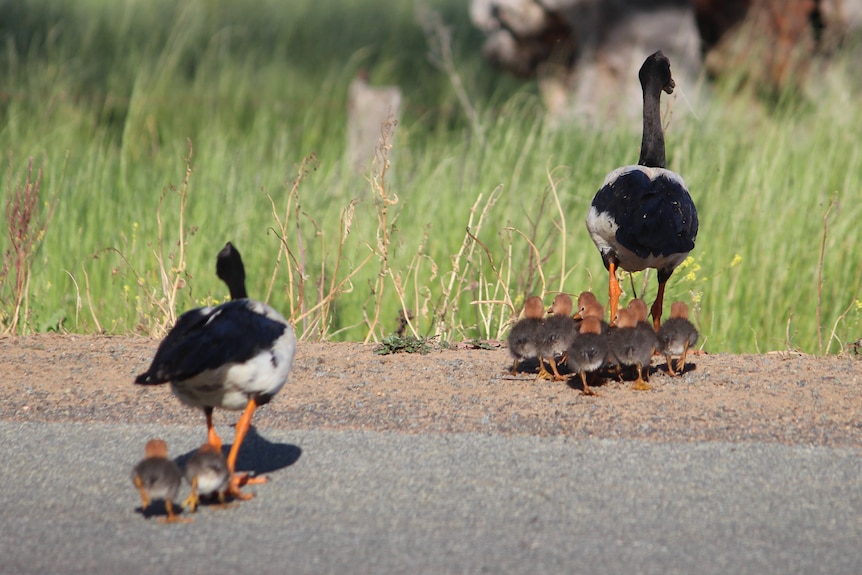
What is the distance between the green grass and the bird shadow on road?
2303 millimetres

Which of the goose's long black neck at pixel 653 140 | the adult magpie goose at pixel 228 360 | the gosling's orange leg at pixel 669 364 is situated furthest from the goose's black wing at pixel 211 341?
the goose's long black neck at pixel 653 140

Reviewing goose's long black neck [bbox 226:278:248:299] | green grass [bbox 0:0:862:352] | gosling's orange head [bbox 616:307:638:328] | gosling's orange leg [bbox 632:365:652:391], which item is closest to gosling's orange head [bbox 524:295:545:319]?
gosling's orange head [bbox 616:307:638:328]

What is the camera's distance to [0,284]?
350 inches

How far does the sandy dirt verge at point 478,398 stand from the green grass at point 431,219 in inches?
37.9

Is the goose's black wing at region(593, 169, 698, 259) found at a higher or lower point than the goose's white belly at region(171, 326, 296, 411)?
higher

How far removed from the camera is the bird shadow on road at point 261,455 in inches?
209

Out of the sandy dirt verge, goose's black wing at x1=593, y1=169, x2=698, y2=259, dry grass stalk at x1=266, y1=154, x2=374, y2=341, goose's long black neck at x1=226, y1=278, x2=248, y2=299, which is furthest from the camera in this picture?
dry grass stalk at x1=266, y1=154, x2=374, y2=341

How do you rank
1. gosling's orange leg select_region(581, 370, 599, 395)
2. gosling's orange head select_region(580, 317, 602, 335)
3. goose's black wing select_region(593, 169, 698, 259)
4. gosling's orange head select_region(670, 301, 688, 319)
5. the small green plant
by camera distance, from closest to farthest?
1. gosling's orange leg select_region(581, 370, 599, 395)
2. gosling's orange head select_region(580, 317, 602, 335)
3. goose's black wing select_region(593, 169, 698, 259)
4. gosling's orange head select_region(670, 301, 688, 319)
5. the small green plant

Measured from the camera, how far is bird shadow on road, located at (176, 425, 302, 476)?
209 inches

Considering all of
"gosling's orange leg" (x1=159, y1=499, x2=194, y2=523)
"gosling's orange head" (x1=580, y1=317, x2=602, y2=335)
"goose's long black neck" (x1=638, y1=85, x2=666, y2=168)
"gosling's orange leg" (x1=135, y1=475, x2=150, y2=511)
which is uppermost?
"goose's long black neck" (x1=638, y1=85, x2=666, y2=168)

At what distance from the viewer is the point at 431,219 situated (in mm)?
9844

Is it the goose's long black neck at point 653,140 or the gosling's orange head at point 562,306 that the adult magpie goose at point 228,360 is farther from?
the goose's long black neck at point 653,140

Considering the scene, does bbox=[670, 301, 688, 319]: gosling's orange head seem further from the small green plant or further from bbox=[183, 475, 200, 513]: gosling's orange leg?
bbox=[183, 475, 200, 513]: gosling's orange leg

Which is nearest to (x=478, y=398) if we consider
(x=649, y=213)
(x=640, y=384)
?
(x=640, y=384)
